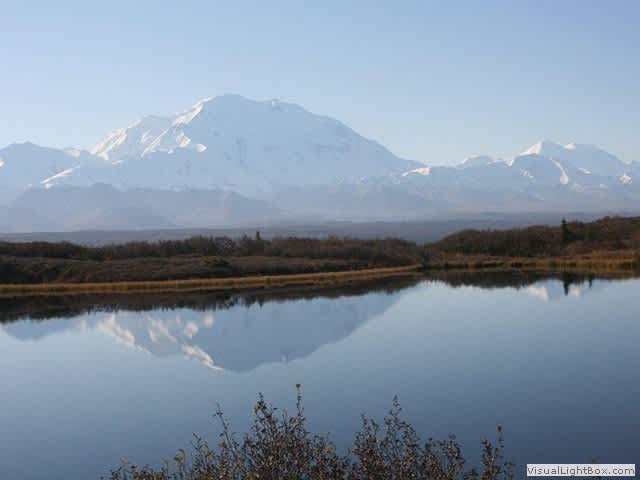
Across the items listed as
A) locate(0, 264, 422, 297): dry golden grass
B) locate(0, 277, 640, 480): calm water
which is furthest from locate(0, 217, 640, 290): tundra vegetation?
locate(0, 277, 640, 480): calm water

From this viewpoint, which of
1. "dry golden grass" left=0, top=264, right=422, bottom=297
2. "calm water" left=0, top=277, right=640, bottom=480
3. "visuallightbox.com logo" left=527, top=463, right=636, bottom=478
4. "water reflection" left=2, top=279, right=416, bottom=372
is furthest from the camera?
"dry golden grass" left=0, top=264, right=422, bottom=297

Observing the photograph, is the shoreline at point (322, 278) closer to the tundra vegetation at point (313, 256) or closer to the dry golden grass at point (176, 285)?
the dry golden grass at point (176, 285)

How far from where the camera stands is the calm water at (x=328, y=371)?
1811 centimetres

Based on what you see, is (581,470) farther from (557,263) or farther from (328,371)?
(557,263)

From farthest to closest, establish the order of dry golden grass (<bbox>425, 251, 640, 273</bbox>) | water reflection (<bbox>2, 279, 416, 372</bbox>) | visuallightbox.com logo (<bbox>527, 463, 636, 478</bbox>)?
dry golden grass (<bbox>425, 251, 640, 273</bbox>)
water reflection (<bbox>2, 279, 416, 372</bbox>)
visuallightbox.com logo (<bbox>527, 463, 636, 478</bbox>)

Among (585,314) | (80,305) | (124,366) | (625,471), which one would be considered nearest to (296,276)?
(80,305)

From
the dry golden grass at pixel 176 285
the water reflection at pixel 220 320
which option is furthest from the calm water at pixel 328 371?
the dry golden grass at pixel 176 285

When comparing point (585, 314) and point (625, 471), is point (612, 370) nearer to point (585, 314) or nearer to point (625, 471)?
point (625, 471)

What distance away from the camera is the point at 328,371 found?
82.7 feet

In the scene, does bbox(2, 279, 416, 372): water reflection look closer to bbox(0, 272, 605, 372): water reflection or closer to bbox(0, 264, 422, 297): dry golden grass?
bbox(0, 272, 605, 372): water reflection

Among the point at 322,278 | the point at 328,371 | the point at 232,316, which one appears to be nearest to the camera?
the point at 328,371

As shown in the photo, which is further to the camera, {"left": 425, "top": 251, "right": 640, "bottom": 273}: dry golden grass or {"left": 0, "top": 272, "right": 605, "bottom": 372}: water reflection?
{"left": 425, "top": 251, "right": 640, "bottom": 273}: dry golden grass

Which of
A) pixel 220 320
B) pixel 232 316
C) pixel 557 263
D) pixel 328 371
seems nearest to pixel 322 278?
pixel 557 263

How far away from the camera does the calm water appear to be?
18.1m
